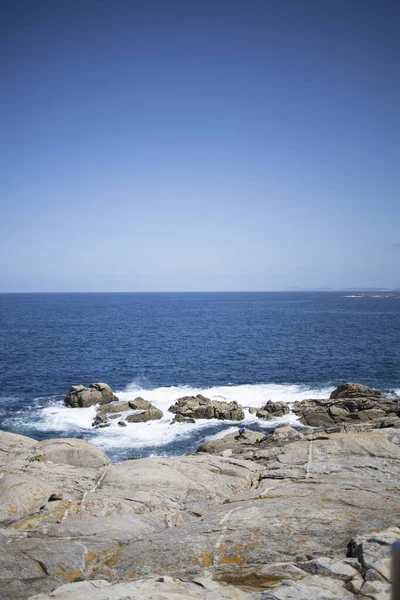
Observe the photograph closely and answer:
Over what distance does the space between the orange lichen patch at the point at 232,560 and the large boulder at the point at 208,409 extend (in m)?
30.7

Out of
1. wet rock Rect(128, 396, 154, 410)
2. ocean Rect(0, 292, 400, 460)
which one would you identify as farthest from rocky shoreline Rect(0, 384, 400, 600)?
wet rock Rect(128, 396, 154, 410)

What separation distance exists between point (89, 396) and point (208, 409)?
14413mm

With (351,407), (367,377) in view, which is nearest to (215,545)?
(351,407)

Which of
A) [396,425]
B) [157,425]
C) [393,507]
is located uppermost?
[393,507]

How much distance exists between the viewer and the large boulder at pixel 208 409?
4034 centimetres

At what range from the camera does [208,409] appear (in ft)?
134

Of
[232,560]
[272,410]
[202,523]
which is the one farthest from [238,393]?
[232,560]

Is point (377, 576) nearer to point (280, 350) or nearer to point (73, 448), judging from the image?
point (73, 448)

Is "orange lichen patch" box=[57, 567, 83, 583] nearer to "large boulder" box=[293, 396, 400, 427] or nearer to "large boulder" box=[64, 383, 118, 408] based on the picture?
"large boulder" box=[293, 396, 400, 427]

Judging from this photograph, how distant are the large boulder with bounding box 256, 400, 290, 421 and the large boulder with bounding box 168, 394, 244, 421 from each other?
2.18 metres

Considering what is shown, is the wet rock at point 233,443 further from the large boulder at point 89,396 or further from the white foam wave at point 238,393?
the large boulder at point 89,396

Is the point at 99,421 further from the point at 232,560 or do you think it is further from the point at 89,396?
the point at 232,560

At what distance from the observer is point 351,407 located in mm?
38188

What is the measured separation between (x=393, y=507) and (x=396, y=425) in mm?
13657
